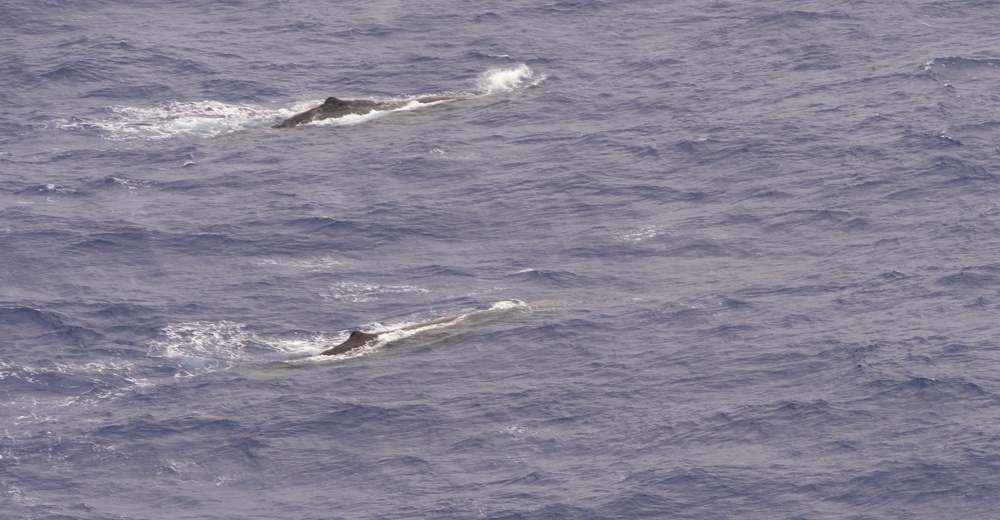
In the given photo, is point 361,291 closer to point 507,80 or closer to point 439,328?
point 439,328

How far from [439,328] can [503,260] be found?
9.79m

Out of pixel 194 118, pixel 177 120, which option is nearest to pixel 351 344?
pixel 177 120

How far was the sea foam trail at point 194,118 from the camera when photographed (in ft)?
460

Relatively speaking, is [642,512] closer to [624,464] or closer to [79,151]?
[624,464]

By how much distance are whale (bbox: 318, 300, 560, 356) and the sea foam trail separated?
1191 inches

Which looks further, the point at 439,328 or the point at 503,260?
the point at 503,260

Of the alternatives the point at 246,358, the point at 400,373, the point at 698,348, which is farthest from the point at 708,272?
the point at 246,358

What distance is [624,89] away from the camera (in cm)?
14550

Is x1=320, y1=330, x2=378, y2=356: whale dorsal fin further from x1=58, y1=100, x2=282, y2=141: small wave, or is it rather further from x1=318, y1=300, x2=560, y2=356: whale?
x1=58, y1=100, x2=282, y2=141: small wave

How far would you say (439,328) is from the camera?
376 feet

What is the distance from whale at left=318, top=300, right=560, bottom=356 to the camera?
112125 mm

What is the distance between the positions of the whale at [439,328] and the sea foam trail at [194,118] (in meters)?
30.3

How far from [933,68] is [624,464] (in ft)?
182

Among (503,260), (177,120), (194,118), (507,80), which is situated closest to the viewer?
(503,260)
